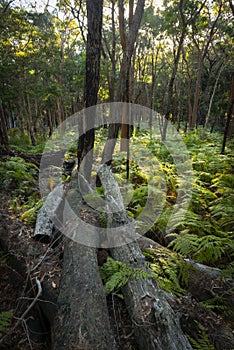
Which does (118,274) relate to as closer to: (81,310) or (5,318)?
→ (81,310)

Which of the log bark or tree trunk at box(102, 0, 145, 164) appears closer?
the log bark

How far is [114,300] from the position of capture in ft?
9.39

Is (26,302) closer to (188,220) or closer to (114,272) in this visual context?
(114,272)

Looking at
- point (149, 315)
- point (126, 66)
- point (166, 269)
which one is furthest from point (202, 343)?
point (126, 66)

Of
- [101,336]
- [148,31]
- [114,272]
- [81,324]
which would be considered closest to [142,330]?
[101,336]

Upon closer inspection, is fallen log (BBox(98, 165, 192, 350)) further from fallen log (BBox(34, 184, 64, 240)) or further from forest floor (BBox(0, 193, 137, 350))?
fallen log (BBox(34, 184, 64, 240))

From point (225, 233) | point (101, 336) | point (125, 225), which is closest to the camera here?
point (101, 336)

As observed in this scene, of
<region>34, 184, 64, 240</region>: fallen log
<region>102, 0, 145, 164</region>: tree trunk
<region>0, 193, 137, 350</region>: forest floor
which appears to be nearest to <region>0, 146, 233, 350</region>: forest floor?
<region>0, 193, 137, 350</region>: forest floor

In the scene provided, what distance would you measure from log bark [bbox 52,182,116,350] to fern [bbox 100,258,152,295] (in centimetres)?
16

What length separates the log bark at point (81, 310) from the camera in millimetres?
2078

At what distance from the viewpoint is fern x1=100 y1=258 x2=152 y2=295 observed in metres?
2.65

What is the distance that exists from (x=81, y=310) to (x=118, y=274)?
Result: 65 centimetres

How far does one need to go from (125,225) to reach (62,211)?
1.71m

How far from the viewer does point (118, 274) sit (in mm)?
2789
